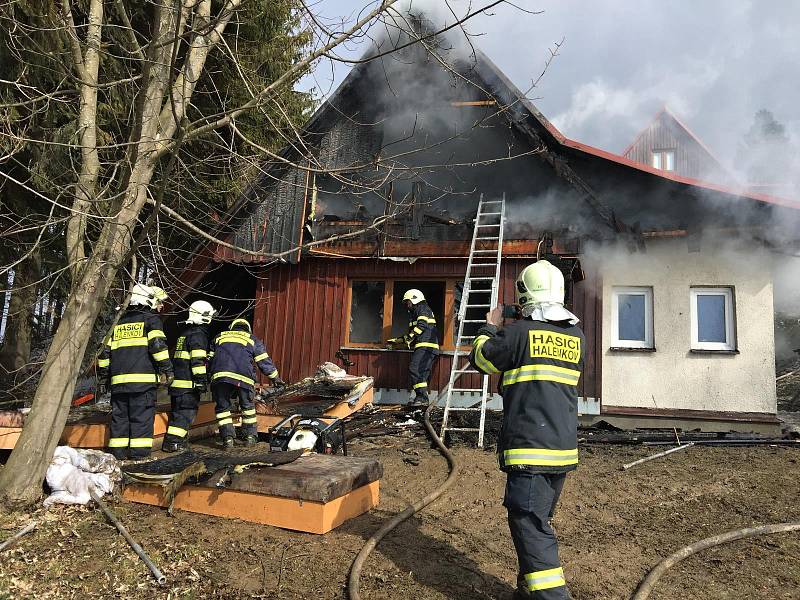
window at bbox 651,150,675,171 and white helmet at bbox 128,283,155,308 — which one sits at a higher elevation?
window at bbox 651,150,675,171

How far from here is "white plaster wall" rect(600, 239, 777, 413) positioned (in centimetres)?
812

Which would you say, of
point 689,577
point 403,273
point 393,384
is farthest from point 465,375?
point 689,577

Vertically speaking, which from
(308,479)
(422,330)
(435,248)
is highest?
(435,248)

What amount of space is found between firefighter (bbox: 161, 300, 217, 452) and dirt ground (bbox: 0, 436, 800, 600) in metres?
2.16

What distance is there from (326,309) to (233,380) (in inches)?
119

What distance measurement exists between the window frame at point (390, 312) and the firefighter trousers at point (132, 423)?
388 centimetres

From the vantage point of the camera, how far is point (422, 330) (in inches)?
332

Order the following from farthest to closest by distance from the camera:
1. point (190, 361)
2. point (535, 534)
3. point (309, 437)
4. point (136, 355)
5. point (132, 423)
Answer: point (190, 361), point (136, 355), point (132, 423), point (309, 437), point (535, 534)

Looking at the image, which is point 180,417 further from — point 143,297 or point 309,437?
point 309,437

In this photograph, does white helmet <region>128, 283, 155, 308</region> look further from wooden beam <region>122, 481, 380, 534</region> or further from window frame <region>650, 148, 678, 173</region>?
window frame <region>650, 148, 678, 173</region>

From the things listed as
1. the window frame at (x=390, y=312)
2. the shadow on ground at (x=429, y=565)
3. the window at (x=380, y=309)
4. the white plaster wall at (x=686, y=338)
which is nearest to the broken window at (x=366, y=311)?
the window at (x=380, y=309)

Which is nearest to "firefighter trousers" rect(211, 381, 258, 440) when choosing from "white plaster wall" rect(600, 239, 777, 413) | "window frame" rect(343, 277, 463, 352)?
"window frame" rect(343, 277, 463, 352)

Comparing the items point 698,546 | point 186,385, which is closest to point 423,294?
point 186,385

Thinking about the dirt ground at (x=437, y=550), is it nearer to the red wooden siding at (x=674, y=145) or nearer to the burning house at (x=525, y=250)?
the burning house at (x=525, y=250)
